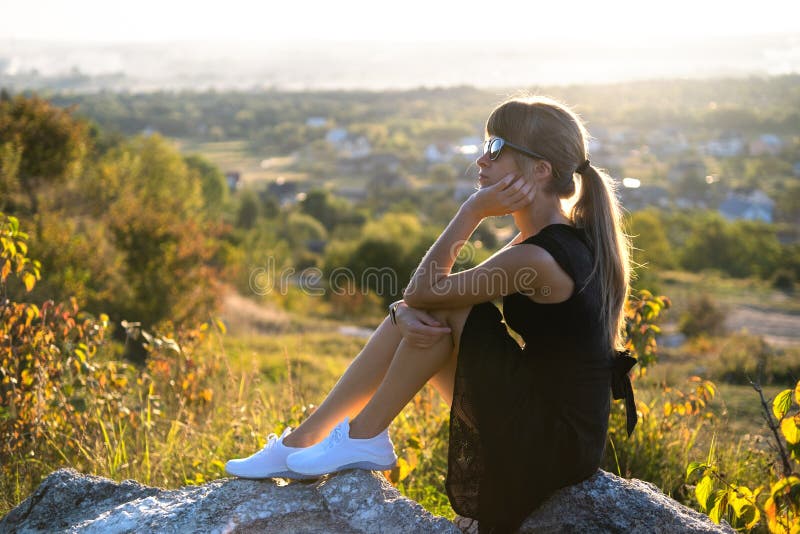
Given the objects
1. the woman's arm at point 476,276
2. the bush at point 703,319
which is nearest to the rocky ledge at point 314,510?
the woman's arm at point 476,276

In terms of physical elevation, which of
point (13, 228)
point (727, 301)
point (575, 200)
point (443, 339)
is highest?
point (575, 200)

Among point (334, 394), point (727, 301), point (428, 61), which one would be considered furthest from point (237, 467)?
point (428, 61)

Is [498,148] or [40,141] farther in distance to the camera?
[40,141]

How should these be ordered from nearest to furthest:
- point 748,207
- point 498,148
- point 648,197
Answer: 1. point 498,148
2. point 748,207
3. point 648,197

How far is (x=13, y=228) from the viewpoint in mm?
3123

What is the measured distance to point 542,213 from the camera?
8.47ft

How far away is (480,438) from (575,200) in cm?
91

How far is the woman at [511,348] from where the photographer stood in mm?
2299

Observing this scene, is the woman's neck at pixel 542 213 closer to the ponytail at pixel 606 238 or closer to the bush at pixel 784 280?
the ponytail at pixel 606 238

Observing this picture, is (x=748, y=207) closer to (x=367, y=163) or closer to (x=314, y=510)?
(x=367, y=163)

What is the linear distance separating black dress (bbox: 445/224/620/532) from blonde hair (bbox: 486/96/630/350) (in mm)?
118

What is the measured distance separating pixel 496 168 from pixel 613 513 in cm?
119

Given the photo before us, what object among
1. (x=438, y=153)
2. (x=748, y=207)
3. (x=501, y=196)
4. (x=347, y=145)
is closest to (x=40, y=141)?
(x=501, y=196)

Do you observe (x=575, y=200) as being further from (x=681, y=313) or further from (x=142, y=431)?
(x=681, y=313)
